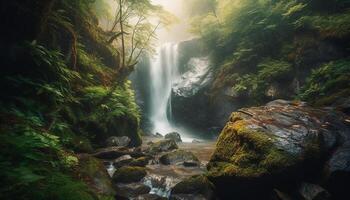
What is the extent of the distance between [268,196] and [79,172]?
3.55m

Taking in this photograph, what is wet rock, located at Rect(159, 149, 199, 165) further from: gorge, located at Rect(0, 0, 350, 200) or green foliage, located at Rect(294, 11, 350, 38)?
green foliage, located at Rect(294, 11, 350, 38)

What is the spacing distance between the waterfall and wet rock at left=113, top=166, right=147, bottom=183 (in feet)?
40.1

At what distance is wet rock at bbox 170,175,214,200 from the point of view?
5285 millimetres

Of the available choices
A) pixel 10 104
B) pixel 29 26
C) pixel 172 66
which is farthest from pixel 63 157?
pixel 172 66

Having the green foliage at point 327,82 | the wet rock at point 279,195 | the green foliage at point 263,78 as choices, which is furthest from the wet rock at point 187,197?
the green foliage at point 263,78

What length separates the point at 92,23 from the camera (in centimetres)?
1127

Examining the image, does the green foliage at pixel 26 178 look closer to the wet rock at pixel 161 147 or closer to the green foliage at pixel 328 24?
the wet rock at pixel 161 147

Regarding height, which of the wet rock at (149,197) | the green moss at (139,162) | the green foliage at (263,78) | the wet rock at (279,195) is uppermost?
the green foliage at (263,78)

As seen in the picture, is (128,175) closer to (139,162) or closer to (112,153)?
(139,162)

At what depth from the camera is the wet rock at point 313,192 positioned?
4086 mm

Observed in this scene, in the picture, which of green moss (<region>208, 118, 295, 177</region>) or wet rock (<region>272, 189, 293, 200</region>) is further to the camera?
green moss (<region>208, 118, 295, 177</region>)

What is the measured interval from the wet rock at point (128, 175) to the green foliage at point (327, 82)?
6719 millimetres

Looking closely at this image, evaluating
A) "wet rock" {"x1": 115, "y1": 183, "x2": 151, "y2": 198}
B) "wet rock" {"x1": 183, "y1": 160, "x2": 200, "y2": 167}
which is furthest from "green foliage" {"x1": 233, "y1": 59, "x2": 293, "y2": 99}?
"wet rock" {"x1": 115, "y1": 183, "x2": 151, "y2": 198}

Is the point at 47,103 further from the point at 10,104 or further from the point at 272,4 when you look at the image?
the point at 272,4
